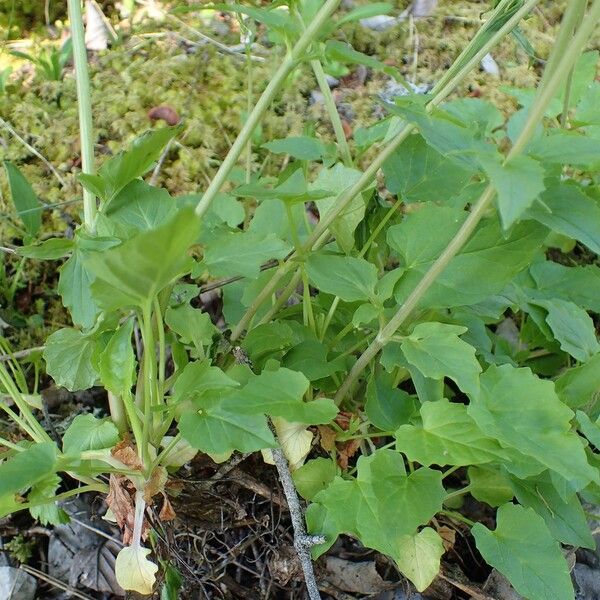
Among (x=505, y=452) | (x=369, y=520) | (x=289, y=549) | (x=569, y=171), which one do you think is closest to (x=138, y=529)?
(x=289, y=549)

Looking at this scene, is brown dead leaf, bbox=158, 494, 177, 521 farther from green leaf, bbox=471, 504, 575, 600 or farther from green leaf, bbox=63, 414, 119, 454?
green leaf, bbox=471, 504, 575, 600

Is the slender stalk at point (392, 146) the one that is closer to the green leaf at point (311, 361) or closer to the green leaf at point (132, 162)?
the green leaf at point (311, 361)

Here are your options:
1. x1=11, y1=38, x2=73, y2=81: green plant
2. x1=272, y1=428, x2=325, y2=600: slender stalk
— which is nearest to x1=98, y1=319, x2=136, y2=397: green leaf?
x1=272, y1=428, x2=325, y2=600: slender stalk

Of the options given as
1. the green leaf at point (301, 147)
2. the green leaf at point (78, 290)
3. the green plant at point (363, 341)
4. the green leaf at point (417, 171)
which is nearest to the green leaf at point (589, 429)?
the green plant at point (363, 341)

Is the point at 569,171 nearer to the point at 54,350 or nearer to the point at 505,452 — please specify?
the point at 505,452

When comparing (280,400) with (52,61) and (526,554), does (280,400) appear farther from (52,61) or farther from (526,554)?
(52,61)

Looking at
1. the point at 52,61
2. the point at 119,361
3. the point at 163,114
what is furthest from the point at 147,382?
the point at 52,61
